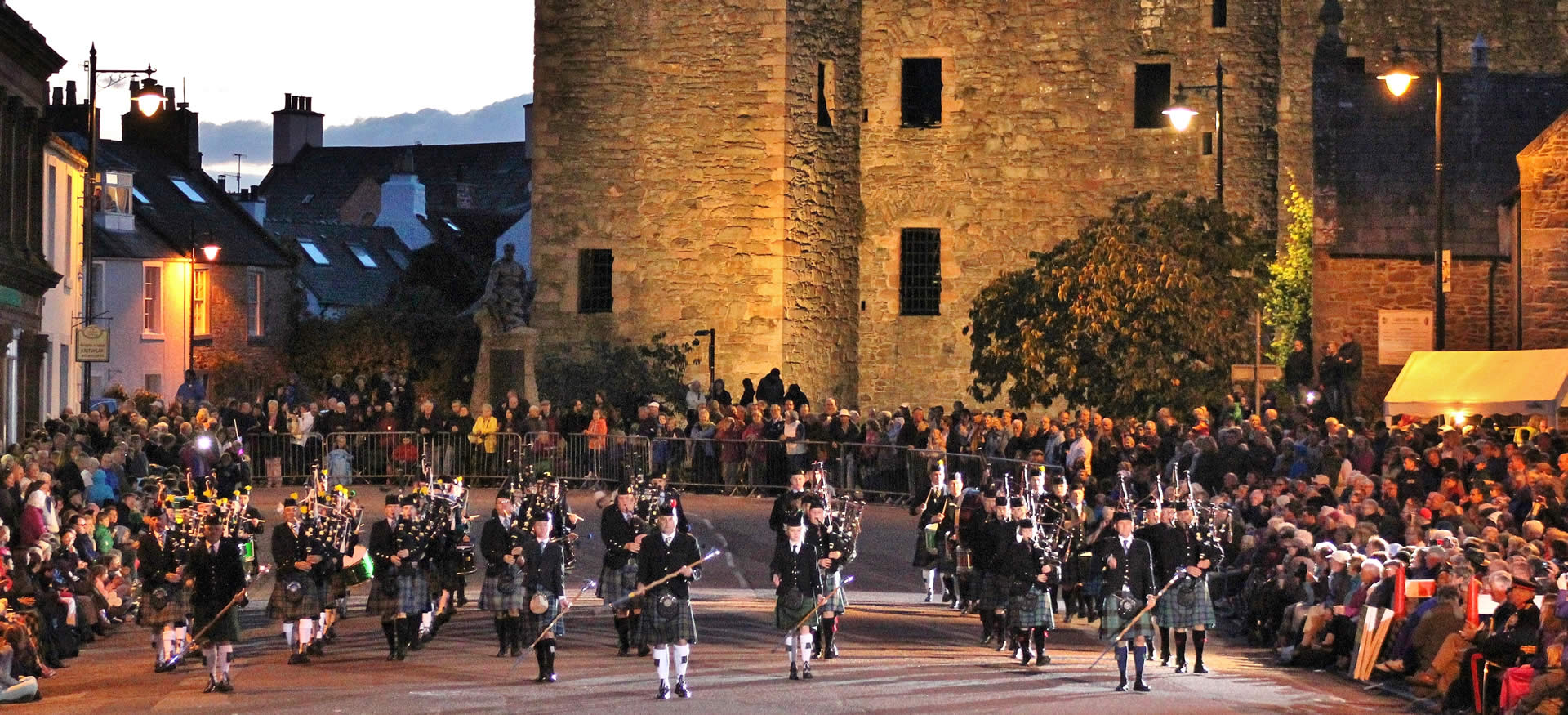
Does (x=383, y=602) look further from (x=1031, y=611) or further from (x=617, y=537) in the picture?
(x=1031, y=611)

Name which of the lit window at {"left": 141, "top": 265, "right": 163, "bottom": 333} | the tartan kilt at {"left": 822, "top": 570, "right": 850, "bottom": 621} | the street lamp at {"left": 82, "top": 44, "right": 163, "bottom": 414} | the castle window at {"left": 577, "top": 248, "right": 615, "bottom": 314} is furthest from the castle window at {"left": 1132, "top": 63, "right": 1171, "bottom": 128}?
the tartan kilt at {"left": 822, "top": 570, "right": 850, "bottom": 621}

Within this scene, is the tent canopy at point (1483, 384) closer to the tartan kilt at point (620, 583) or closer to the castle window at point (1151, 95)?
the tartan kilt at point (620, 583)

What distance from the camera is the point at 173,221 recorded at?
55.6m

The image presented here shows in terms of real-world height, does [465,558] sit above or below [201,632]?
above

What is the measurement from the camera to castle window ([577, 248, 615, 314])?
43031mm

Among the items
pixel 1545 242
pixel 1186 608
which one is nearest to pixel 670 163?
pixel 1545 242

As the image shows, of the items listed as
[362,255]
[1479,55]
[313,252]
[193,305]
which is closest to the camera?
[1479,55]

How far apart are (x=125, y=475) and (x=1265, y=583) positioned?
509 inches

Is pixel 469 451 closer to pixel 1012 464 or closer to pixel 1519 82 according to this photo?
pixel 1012 464

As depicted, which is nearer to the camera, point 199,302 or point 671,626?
point 671,626

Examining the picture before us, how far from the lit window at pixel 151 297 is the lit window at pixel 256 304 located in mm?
3660

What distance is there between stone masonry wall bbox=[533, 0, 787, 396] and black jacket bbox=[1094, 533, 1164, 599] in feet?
71.7

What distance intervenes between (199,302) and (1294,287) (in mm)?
25924

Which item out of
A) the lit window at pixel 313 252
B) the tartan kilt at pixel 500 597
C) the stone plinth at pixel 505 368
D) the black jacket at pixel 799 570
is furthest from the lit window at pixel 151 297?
the black jacket at pixel 799 570
